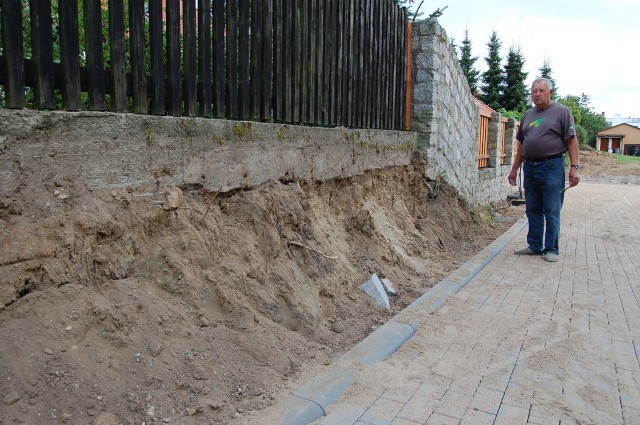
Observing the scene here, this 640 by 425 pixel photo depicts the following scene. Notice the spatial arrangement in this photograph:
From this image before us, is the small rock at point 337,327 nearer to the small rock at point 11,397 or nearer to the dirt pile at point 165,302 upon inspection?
the dirt pile at point 165,302

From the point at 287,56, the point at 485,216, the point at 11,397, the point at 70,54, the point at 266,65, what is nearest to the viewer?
the point at 11,397

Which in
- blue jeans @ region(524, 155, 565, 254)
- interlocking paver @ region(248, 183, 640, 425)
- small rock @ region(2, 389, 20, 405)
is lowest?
interlocking paver @ region(248, 183, 640, 425)

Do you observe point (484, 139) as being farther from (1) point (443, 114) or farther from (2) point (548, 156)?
(2) point (548, 156)

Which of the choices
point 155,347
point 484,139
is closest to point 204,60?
point 155,347

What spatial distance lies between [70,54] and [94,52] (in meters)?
0.16

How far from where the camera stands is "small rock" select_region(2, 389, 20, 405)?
2117 millimetres

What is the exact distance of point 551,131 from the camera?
628 cm

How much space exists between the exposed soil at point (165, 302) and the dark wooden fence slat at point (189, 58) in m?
0.61

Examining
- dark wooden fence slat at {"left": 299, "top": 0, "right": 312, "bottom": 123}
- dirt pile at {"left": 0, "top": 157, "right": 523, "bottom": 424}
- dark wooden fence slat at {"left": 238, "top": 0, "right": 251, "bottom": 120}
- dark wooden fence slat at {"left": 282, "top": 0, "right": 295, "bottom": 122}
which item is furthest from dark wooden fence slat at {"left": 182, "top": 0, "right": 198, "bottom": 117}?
dark wooden fence slat at {"left": 299, "top": 0, "right": 312, "bottom": 123}

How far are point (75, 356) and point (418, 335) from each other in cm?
230

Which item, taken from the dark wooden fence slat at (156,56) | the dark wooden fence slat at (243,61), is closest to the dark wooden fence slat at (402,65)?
the dark wooden fence slat at (243,61)

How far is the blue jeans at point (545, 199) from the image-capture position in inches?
249

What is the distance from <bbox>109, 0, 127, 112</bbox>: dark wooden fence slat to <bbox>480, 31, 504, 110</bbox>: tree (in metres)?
35.2

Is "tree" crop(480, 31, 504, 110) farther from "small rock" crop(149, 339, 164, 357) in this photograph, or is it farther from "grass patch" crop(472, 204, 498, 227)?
"small rock" crop(149, 339, 164, 357)
